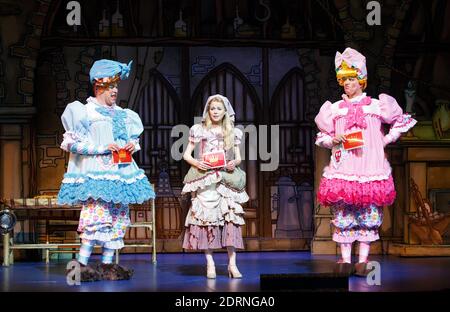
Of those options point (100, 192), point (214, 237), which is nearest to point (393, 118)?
point (214, 237)

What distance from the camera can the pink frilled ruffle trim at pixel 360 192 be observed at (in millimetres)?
8406

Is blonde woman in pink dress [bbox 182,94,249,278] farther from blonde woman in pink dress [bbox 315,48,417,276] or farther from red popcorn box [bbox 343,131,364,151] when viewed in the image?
red popcorn box [bbox 343,131,364,151]

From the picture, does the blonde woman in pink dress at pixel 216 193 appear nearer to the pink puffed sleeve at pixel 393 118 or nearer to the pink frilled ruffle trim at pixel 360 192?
the pink frilled ruffle trim at pixel 360 192

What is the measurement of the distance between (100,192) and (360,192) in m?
2.00

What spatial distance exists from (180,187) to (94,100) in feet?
9.04

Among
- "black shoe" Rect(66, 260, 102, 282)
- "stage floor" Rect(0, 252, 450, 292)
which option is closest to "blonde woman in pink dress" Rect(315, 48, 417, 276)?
"stage floor" Rect(0, 252, 450, 292)

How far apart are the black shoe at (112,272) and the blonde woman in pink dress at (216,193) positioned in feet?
1.68

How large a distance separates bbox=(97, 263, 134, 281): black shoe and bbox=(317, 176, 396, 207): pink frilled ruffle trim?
5.52 feet

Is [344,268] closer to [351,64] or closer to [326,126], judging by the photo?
[326,126]

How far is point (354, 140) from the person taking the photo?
8406 mm

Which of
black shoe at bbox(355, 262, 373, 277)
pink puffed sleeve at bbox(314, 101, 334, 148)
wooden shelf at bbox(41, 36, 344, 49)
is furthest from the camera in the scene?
wooden shelf at bbox(41, 36, 344, 49)

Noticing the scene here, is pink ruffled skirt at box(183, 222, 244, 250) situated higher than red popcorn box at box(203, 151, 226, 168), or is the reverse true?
red popcorn box at box(203, 151, 226, 168)

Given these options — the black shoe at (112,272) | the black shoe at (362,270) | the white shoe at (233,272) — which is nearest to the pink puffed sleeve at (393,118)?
the black shoe at (362,270)

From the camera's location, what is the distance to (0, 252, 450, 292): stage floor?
7812 millimetres
